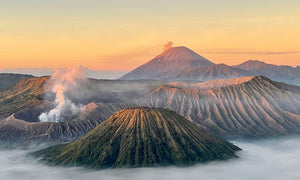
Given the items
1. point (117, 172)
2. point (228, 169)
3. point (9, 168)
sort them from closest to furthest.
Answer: point (117, 172) → point (228, 169) → point (9, 168)

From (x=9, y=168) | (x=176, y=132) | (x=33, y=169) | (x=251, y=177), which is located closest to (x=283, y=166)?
(x=251, y=177)

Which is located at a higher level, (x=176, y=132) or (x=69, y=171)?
(x=176, y=132)

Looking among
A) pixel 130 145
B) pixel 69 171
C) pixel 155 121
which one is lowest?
pixel 69 171

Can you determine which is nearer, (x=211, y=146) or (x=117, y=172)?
(x=117, y=172)

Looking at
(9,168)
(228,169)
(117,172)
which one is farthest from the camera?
(9,168)

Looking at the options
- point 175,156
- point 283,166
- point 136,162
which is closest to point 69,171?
point 136,162

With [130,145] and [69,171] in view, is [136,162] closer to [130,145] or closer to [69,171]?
[130,145]
